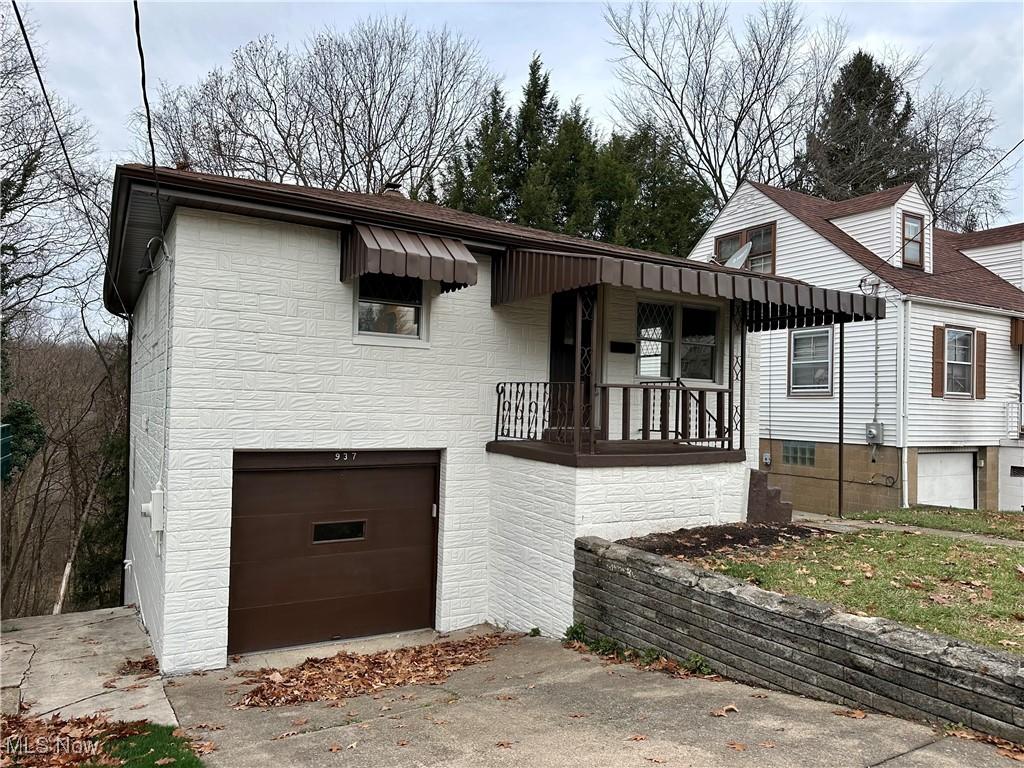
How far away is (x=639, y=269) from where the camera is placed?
20.7ft

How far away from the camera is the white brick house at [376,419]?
647 centimetres

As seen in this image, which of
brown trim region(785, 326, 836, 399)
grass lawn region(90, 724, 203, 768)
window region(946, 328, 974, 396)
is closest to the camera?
grass lawn region(90, 724, 203, 768)

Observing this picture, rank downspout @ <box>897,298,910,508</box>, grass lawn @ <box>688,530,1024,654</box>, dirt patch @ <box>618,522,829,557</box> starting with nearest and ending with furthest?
grass lawn @ <box>688,530,1024,654</box> → dirt patch @ <box>618,522,829,557</box> → downspout @ <box>897,298,910,508</box>

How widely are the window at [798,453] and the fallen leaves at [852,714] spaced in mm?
12020

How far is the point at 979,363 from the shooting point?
49.2 feet

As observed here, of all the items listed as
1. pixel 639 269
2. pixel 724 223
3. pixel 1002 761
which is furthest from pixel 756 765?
pixel 724 223

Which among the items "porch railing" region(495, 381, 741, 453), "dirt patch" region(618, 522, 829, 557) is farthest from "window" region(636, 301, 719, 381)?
"dirt patch" region(618, 522, 829, 557)

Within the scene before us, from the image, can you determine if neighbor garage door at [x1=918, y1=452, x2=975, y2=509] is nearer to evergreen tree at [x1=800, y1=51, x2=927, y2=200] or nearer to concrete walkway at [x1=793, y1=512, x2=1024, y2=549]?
concrete walkway at [x1=793, y1=512, x2=1024, y2=549]

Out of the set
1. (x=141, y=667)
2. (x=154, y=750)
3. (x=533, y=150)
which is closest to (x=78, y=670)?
(x=141, y=667)

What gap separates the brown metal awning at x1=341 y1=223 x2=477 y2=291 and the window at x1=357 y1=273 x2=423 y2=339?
0.40 metres

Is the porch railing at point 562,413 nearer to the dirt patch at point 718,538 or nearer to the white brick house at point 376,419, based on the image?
the white brick house at point 376,419

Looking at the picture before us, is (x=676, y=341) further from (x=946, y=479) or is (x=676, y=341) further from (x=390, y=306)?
(x=946, y=479)

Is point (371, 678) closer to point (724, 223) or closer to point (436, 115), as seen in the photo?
point (724, 223)

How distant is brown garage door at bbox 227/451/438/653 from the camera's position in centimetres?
692
